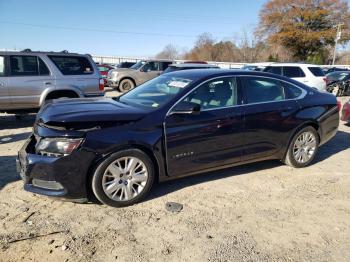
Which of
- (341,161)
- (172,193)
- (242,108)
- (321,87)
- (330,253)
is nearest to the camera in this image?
(330,253)

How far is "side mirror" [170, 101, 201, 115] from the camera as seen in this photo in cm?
381

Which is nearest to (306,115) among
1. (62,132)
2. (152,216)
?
(152,216)

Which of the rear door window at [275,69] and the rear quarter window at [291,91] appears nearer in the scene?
the rear quarter window at [291,91]

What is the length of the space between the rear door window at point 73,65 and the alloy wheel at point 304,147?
5321 millimetres

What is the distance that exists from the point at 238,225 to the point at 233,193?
0.81 metres

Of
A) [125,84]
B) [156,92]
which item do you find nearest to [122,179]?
[156,92]

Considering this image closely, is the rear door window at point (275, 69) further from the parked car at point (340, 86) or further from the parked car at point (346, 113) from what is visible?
the parked car at point (340, 86)

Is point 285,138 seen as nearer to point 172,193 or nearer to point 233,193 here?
point 233,193

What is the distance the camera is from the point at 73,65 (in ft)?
25.6

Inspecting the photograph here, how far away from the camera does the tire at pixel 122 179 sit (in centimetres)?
353

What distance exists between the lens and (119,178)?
11.9 feet

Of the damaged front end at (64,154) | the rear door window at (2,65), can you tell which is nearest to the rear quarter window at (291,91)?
the damaged front end at (64,154)

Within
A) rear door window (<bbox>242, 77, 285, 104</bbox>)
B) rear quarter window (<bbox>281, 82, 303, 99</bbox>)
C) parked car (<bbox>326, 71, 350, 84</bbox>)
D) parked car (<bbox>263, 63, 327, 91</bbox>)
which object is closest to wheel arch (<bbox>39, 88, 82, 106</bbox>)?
rear door window (<bbox>242, 77, 285, 104</bbox>)

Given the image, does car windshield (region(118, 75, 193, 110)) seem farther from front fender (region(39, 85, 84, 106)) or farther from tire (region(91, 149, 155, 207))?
front fender (region(39, 85, 84, 106))
